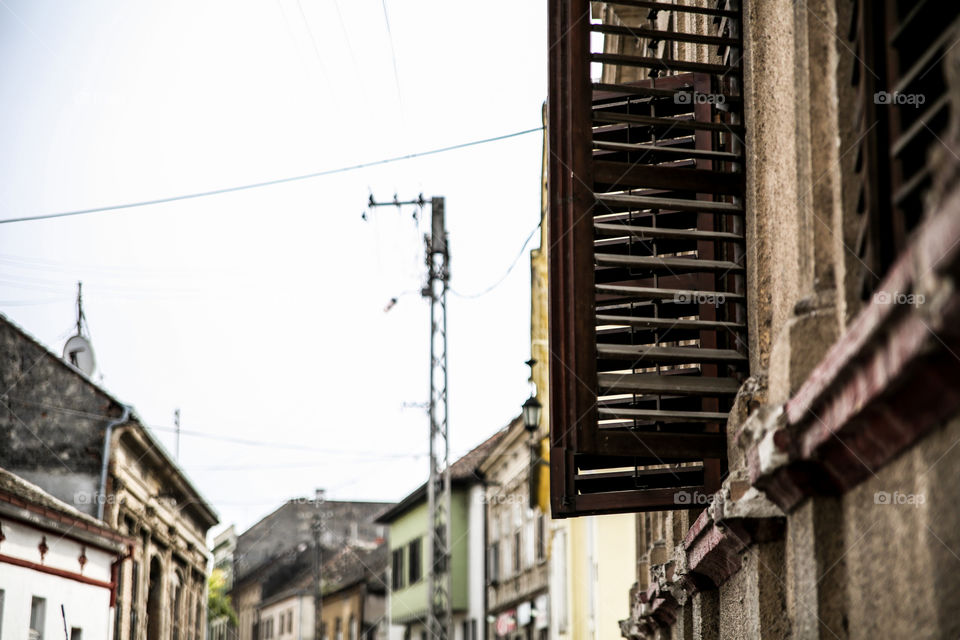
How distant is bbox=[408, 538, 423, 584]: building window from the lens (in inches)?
1778

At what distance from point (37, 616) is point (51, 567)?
65 centimetres

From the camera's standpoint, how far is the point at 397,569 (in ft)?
160

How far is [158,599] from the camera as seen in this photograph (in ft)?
80.8

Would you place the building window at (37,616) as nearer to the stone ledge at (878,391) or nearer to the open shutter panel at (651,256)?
the open shutter panel at (651,256)

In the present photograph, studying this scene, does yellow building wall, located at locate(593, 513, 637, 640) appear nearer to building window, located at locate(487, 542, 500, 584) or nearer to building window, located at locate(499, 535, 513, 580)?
building window, located at locate(499, 535, 513, 580)

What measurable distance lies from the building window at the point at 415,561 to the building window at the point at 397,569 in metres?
1.73

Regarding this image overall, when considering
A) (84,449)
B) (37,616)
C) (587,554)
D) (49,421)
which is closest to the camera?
(37,616)

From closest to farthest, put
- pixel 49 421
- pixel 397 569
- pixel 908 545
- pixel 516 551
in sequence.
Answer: pixel 908 545 < pixel 49 421 < pixel 516 551 < pixel 397 569

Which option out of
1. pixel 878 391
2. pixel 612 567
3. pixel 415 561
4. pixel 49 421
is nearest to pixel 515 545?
pixel 415 561

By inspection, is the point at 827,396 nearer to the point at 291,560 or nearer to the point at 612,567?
the point at 612,567

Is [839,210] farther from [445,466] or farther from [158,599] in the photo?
[158,599]

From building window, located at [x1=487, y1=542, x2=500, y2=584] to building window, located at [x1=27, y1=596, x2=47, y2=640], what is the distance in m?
22.0


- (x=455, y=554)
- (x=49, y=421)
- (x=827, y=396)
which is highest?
(x=455, y=554)

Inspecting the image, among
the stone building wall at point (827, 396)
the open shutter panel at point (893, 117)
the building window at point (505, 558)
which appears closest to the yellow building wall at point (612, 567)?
the building window at point (505, 558)
